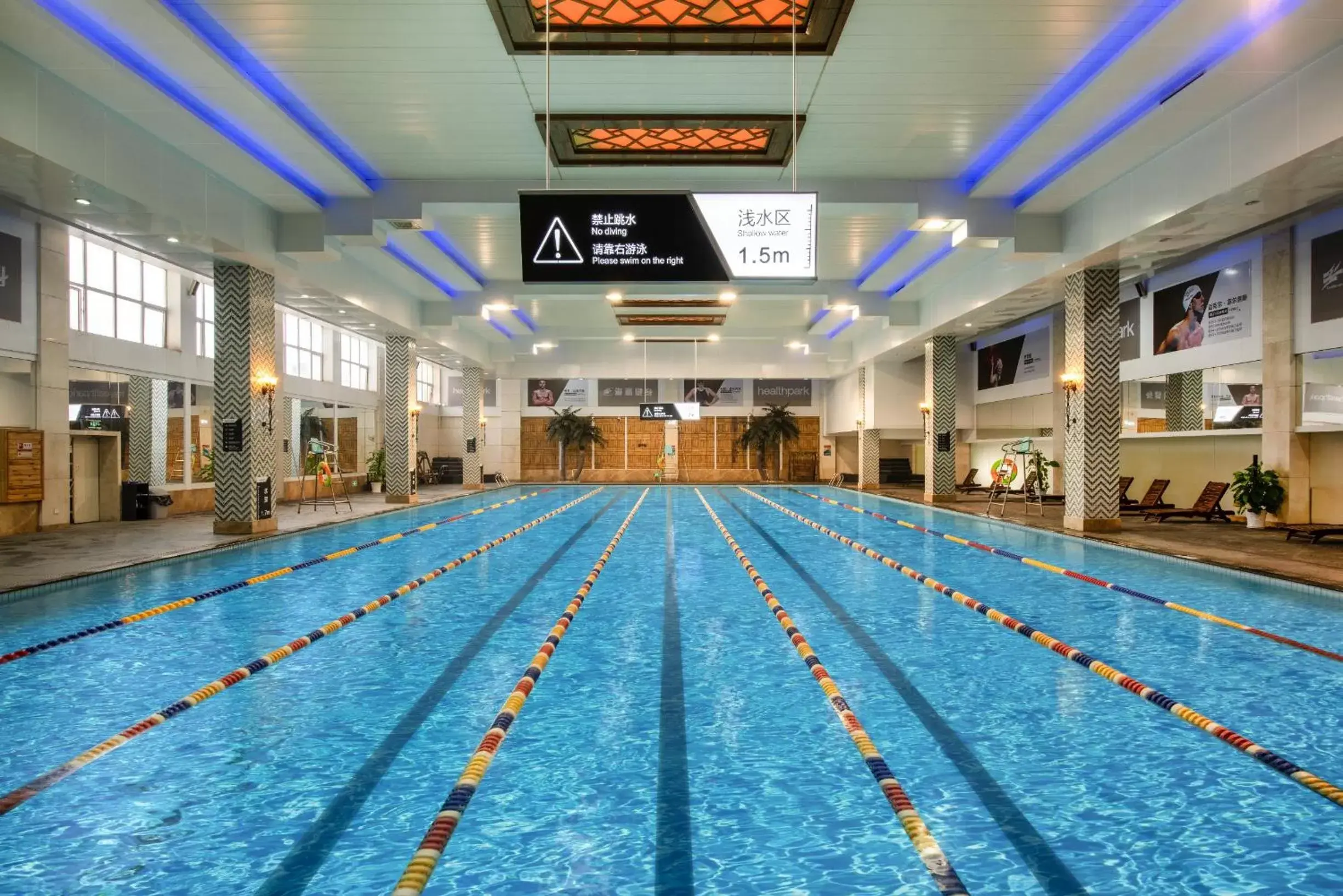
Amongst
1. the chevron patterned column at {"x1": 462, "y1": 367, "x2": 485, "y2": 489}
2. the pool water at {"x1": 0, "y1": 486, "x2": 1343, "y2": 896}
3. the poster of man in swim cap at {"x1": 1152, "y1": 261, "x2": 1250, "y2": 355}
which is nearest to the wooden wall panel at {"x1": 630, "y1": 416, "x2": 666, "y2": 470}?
the chevron patterned column at {"x1": 462, "y1": 367, "x2": 485, "y2": 489}

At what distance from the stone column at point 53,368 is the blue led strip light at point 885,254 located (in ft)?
40.4

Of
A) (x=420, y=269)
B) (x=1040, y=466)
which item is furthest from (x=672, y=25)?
(x=1040, y=466)

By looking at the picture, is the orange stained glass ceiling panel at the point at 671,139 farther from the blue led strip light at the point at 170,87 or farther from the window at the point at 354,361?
the window at the point at 354,361

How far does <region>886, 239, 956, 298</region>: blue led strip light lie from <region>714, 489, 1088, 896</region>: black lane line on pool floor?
9.27 meters

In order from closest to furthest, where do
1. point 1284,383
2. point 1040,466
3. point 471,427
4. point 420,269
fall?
1. point 1284,383
2. point 420,269
3. point 1040,466
4. point 471,427

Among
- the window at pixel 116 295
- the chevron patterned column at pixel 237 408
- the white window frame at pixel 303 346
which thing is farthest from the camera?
the white window frame at pixel 303 346

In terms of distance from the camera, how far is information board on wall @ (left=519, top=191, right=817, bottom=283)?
22.4ft

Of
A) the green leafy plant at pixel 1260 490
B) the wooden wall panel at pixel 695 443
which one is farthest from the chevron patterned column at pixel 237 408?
the wooden wall panel at pixel 695 443

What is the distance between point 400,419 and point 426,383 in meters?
10.9

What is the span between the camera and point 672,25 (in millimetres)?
6254

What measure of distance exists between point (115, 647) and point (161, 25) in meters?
4.56

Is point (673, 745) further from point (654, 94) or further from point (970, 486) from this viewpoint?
point (970, 486)

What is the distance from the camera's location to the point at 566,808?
109 inches

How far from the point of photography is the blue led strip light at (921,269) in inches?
520
